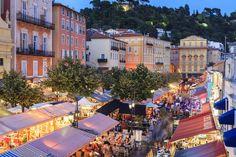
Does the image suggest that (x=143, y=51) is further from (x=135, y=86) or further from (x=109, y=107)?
(x=109, y=107)

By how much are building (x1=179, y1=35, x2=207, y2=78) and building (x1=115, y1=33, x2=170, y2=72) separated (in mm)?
22387

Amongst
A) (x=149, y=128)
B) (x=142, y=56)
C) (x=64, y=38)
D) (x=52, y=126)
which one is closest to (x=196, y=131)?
(x=52, y=126)

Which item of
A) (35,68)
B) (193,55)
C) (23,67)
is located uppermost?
(193,55)

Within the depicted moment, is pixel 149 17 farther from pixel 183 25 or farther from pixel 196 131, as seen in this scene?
pixel 196 131

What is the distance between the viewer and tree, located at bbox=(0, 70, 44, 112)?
29891 mm

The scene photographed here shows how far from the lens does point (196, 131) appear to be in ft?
69.3

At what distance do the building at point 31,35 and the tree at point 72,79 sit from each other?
4.95 metres

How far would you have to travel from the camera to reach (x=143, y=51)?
10469cm

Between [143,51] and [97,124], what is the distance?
7701 cm

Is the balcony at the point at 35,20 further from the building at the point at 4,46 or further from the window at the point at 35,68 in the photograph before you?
the building at the point at 4,46

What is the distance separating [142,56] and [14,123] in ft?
270

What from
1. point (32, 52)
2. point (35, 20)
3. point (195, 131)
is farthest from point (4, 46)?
point (195, 131)

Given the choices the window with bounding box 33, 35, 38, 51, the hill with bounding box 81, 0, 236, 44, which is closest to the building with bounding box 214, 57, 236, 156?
the window with bounding box 33, 35, 38, 51

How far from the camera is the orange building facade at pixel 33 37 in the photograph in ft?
139
